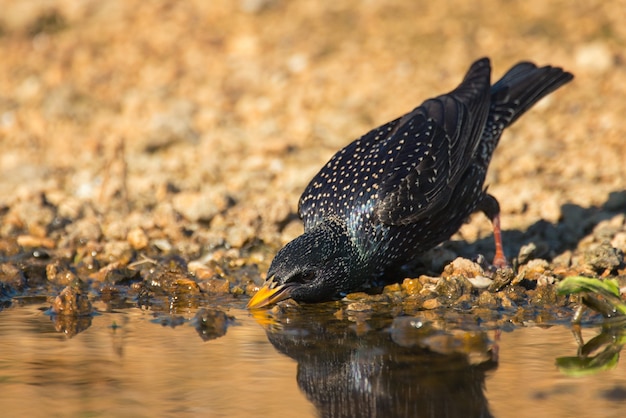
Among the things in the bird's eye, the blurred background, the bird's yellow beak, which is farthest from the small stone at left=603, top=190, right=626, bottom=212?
the bird's yellow beak

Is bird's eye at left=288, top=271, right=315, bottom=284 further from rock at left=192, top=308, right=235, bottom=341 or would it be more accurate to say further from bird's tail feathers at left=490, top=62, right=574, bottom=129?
bird's tail feathers at left=490, top=62, right=574, bottom=129

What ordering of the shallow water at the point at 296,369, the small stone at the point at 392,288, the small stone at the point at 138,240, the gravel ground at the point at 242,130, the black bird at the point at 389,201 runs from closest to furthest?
the shallow water at the point at 296,369 < the black bird at the point at 389,201 < the small stone at the point at 392,288 < the gravel ground at the point at 242,130 < the small stone at the point at 138,240

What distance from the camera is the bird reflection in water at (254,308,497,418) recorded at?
4.16 m

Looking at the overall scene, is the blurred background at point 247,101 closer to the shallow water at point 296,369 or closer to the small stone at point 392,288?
the small stone at point 392,288

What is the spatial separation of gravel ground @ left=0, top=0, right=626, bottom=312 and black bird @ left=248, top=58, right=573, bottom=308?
0.28 metres

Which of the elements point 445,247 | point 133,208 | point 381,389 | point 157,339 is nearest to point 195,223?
point 133,208

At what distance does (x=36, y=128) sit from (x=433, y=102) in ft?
14.2

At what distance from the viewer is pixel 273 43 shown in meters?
10.9

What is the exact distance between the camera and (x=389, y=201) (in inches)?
249

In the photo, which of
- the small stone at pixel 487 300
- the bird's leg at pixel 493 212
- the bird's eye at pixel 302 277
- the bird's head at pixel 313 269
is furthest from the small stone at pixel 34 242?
the small stone at pixel 487 300

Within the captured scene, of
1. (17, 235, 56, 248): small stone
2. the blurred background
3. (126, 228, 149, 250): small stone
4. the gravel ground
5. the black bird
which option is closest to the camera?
the black bird

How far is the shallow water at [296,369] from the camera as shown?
161 inches

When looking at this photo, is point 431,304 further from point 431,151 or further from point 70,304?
point 70,304

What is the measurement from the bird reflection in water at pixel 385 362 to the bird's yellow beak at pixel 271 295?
0.09m
